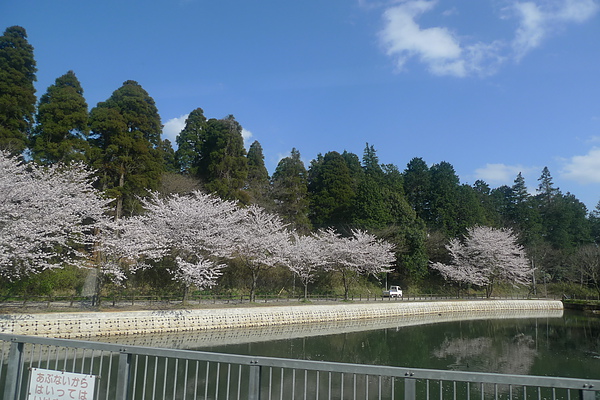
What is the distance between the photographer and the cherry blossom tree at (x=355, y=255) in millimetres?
35469

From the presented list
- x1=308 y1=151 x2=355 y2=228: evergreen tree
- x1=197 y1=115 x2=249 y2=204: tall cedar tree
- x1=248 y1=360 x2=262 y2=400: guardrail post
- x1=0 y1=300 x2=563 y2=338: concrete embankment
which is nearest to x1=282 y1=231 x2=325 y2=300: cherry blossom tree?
x1=0 y1=300 x2=563 y2=338: concrete embankment

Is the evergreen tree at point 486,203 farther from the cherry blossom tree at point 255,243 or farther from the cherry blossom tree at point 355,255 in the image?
the cherry blossom tree at point 255,243

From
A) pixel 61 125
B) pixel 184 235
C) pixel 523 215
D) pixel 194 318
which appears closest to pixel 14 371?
pixel 194 318

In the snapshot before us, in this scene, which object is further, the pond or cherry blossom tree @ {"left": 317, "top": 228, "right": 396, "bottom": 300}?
cherry blossom tree @ {"left": 317, "top": 228, "right": 396, "bottom": 300}

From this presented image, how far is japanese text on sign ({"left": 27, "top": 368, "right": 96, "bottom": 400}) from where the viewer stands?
3.53 metres

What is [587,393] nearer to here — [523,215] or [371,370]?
[371,370]

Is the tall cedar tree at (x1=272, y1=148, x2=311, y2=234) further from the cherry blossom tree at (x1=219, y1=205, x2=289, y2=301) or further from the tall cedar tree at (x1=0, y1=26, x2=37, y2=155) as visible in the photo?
the tall cedar tree at (x1=0, y1=26, x2=37, y2=155)

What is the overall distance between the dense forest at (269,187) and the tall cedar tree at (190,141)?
0.13 m

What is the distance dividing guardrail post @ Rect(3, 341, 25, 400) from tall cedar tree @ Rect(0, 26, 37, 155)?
24.9 m

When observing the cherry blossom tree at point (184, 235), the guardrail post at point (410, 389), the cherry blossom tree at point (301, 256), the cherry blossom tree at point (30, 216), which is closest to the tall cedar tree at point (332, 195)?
the cherry blossom tree at point (301, 256)

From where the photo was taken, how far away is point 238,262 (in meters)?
32.1

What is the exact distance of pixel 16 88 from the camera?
25.8 m

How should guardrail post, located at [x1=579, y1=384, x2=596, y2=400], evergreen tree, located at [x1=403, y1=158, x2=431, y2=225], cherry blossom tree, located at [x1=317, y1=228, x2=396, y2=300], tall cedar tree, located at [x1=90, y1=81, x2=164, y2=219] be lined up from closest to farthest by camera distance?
guardrail post, located at [x1=579, y1=384, x2=596, y2=400] < tall cedar tree, located at [x1=90, y1=81, x2=164, y2=219] < cherry blossom tree, located at [x1=317, y1=228, x2=396, y2=300] < evergreen tree, located at [x1=403, y1=158, x2=431, y2=225]

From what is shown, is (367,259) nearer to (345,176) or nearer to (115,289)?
(345,176)
